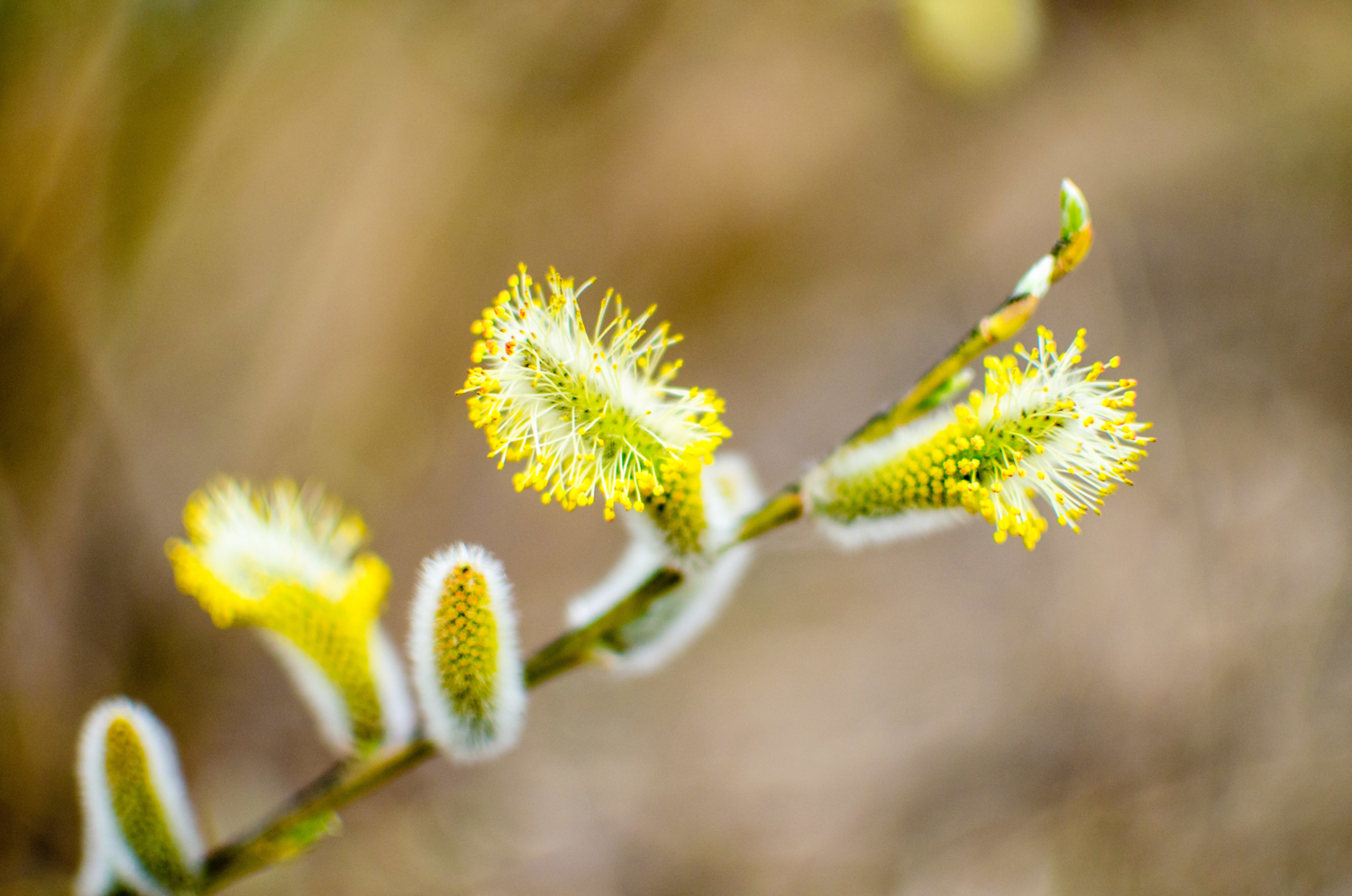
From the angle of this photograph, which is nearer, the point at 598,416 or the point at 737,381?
the point at 598,416

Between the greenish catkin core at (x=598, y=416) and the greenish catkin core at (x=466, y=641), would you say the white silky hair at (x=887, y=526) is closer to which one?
the greenish catkin core at (x=598, y=416)

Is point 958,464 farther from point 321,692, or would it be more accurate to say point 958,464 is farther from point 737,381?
point 737,381

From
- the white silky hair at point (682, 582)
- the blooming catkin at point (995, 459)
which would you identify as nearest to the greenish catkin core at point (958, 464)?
the blooming catkin at point (995, 459)

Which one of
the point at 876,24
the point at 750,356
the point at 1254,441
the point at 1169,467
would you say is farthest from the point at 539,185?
the point at 1254,441

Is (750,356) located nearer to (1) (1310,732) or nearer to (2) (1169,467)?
(2) (1169,467)

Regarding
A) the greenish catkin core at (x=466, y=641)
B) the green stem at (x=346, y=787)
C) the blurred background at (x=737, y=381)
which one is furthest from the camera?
the blurred background at (x=737, y=381)

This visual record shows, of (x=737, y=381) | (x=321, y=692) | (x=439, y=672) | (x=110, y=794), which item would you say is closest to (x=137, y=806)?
(x=110, y=794)
